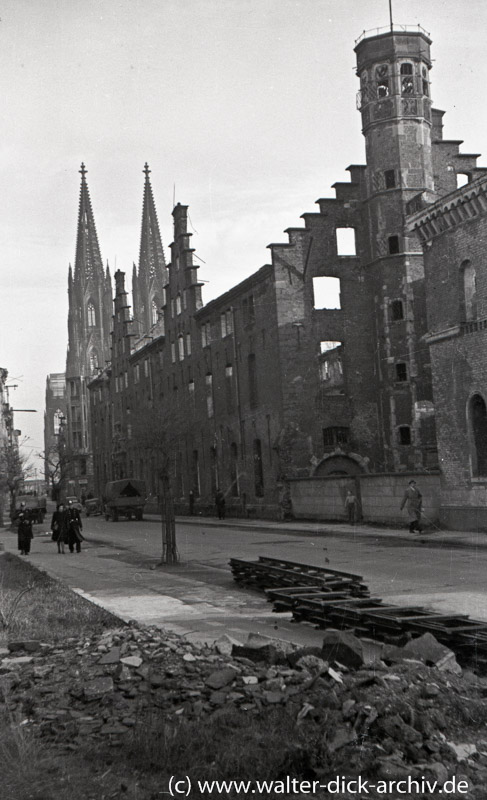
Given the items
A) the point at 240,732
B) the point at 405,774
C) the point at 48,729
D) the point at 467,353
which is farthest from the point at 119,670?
the point at 467,353

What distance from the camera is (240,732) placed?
19.9 feet

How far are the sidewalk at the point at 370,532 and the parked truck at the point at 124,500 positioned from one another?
13220 mm

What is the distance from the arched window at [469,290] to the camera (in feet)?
92.7

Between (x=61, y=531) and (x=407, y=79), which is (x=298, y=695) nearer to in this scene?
(x=61, y=531)

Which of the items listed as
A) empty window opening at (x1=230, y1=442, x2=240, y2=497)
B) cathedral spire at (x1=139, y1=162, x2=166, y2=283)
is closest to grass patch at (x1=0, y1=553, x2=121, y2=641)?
empty window opening at (x1=230, y1=442, x2=240, y2=497)

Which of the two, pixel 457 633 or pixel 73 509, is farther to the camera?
pixel 73 509

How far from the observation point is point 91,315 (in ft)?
486

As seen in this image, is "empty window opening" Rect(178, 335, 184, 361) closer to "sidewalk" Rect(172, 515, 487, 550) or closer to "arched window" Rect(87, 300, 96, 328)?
"sidewalk" Rect(172, 515, 487, 550)

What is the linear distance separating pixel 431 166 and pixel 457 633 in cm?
3593

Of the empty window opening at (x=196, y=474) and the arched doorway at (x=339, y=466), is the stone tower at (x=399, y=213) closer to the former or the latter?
the arched doorway at (x=339, y=466)

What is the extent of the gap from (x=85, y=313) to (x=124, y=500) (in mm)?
97417

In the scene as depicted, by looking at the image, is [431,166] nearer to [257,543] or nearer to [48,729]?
[257,543]

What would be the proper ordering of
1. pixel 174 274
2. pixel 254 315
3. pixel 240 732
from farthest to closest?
pixel 174 274 → pixel 254 315 → pixel 240 732

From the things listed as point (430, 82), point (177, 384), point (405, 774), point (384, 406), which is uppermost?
point (430, 82)
